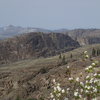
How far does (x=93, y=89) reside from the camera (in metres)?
7.18

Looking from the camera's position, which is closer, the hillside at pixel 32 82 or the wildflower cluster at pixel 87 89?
the wildflower cluster at pixel 87 89

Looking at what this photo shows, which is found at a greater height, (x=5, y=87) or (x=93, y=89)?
(x=93, y=89)

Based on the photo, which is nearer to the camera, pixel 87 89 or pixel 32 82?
pixel 87 89

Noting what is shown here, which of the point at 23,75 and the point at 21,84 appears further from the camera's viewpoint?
the point at 23,75

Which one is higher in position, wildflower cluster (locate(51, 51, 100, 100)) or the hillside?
wildflower cluster (locate(51, 51, 100, 100))

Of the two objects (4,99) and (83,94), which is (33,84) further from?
(83,94)

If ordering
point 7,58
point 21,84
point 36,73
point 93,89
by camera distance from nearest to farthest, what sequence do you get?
point 93,89
point 21,84
point 36,73
point 7,58

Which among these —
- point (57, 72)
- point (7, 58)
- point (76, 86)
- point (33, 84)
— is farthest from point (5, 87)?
point (7, 58)

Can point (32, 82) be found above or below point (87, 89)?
below

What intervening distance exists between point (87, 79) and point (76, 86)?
0.49 metres

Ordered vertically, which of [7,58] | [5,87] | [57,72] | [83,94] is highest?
[83,94]

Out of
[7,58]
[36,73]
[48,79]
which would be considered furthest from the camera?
[7,58]

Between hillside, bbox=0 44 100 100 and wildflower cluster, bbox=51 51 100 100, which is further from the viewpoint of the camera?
Answer: hillside, bbox=0 44 100 100

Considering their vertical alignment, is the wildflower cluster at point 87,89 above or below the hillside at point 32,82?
above
